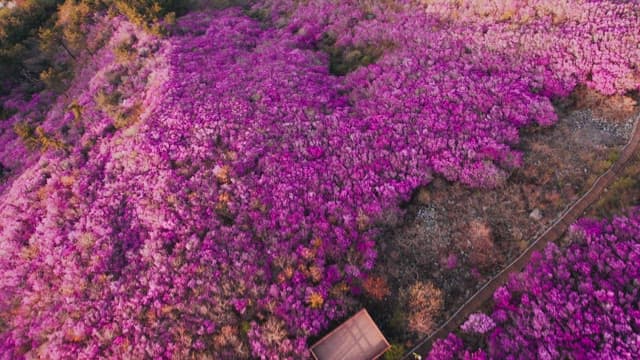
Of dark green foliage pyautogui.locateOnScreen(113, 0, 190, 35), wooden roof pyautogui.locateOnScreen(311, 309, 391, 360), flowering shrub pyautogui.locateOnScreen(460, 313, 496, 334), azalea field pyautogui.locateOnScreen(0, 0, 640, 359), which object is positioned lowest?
wooden roof pyautogui.locateOnScreen(311, 309, 391, 360)

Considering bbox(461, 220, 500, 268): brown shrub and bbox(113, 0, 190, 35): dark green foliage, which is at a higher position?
bbox(113, 0, 190, 35): dark green foliage

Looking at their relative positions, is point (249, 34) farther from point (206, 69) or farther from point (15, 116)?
point (15, 116)

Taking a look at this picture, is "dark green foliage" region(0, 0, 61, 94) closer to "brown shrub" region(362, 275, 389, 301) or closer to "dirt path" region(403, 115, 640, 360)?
"brown shrub" region(362, 275, 389, 301)

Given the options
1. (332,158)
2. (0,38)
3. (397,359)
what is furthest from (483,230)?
(0,38)

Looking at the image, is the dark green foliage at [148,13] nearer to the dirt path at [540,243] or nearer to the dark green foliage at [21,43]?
the dark green foliage at [21,43]

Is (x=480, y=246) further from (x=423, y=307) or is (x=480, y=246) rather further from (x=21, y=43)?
(x=21, y=43)

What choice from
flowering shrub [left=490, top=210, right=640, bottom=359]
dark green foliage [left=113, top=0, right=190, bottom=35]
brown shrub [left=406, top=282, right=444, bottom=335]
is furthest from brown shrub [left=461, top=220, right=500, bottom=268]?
dark green foliage [left=113, top=0, right=190, bottom=35]
